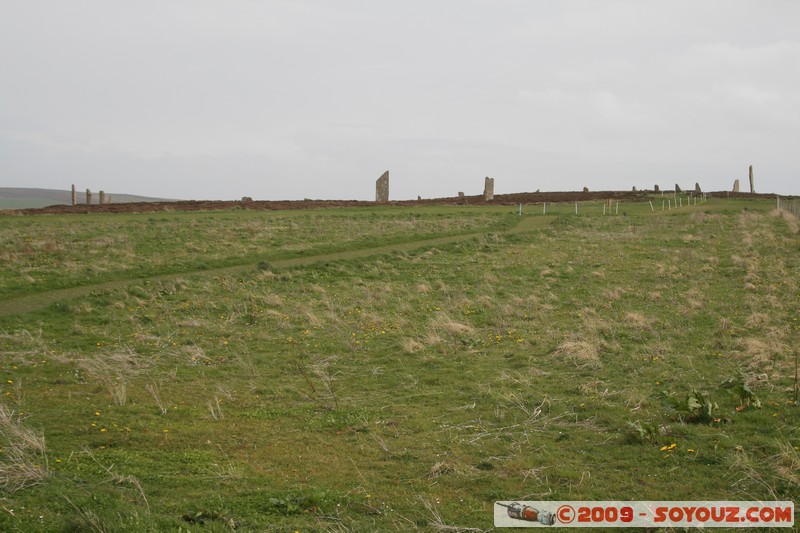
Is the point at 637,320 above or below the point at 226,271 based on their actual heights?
below

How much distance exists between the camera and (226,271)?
85.3ft

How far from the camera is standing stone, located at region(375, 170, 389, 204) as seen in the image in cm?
5953

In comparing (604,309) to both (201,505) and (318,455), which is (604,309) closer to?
(318,455)

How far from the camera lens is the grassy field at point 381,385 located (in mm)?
7910

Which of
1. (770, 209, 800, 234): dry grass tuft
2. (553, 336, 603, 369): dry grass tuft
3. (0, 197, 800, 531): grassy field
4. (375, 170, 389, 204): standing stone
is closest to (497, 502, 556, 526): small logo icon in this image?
(0, 197, 800, 531): grassy field

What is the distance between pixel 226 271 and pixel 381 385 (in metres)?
14.5

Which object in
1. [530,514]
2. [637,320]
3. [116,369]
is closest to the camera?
[530,514]

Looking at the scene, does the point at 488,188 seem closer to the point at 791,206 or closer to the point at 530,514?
the point at 791,206

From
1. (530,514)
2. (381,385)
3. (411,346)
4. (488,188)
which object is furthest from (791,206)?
(530,514)

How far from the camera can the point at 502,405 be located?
1145 centimetres

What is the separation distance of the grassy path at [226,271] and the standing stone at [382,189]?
20.0m

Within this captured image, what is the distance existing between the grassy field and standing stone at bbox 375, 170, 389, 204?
30557 millimetres

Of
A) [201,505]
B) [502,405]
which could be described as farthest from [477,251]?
[201,505]

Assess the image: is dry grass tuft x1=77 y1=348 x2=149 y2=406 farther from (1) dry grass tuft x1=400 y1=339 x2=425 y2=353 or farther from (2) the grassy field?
(1) dry grass tuft x1=400 y1=339 x2=425 y2=353
